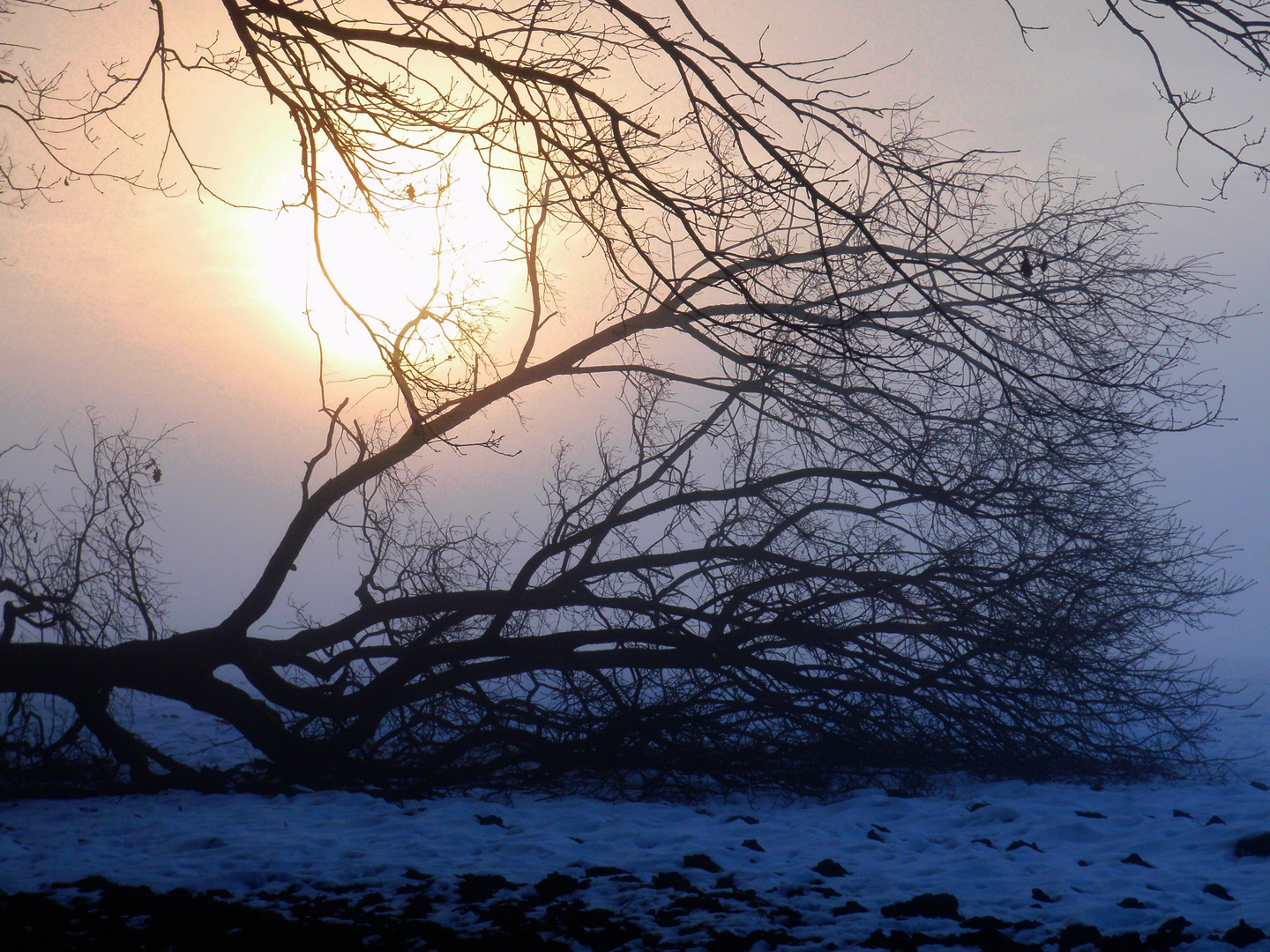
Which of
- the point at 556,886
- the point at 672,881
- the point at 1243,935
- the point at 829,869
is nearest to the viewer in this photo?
the point at 1243,935

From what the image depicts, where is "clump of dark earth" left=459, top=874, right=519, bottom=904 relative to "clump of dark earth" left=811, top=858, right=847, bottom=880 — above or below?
below

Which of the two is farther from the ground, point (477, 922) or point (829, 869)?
point (829, 869)

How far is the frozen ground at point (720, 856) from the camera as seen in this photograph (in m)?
4.76

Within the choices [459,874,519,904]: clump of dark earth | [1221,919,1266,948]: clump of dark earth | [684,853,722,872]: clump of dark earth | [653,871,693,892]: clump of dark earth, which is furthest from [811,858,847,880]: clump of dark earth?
[1221,919,1266,948]: clump of dark earth

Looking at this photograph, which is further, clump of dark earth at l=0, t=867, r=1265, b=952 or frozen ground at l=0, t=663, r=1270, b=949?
frozen ground at l=0, t=663, r=1270, b=949

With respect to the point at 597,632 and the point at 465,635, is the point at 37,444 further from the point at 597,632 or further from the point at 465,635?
the point at 597,632

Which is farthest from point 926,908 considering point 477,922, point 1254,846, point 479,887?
point 1254,846

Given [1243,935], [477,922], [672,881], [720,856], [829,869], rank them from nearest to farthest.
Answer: [1243,935] → [477,922] → [672,881] → [829,869] → [720,856]

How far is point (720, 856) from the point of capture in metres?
5.94

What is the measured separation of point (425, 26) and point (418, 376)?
Result: 1.73 meters

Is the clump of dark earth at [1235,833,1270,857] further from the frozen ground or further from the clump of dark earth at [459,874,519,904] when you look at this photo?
the clump of dark earth at [459,874,519,904]

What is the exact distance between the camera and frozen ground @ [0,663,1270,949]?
476 cm

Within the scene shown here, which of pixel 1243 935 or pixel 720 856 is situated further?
pixel 720 856

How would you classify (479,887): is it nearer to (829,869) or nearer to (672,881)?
(672,881)
